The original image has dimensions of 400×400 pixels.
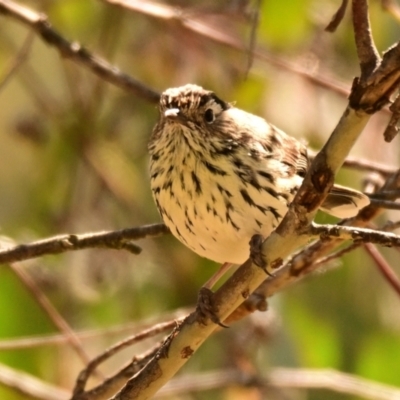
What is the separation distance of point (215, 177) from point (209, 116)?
10.9 inches

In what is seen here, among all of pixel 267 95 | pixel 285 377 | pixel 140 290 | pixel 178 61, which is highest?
pixel 178 61

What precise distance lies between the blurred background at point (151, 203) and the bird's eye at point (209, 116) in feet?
3.00

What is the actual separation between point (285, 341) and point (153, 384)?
202cm

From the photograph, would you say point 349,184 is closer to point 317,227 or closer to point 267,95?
point 267,95

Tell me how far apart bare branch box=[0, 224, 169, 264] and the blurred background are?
131 centimetres

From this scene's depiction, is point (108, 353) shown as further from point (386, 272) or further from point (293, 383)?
point (293, 383)

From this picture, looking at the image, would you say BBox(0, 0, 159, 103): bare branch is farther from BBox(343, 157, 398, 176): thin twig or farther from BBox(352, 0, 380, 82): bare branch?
BBox(352, 0, 380, 82): bare branch

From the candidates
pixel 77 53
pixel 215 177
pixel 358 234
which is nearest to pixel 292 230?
pixel 358 234

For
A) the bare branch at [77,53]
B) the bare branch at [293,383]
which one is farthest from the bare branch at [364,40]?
the bare branch at [293,383]

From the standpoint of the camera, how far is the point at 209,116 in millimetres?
2672

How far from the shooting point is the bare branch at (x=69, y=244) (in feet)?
7.63

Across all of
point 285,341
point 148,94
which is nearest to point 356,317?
point 285,341

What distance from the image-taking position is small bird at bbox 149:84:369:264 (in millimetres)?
2471

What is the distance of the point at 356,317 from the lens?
13.7 feet
